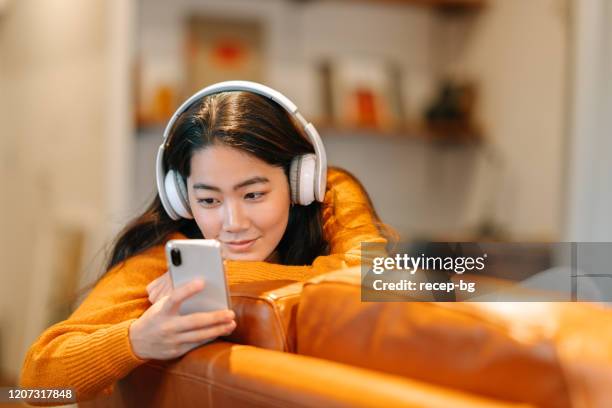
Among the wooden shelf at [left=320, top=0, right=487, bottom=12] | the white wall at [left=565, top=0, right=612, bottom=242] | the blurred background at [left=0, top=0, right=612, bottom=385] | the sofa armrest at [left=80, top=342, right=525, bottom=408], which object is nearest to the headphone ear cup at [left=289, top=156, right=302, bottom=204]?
the sofa armrest at [left=80, top=342, right=525, bottom=408]

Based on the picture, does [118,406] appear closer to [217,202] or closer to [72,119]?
[217,202]

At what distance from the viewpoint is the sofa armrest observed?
0.69 metres

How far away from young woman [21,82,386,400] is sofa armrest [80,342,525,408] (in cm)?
3

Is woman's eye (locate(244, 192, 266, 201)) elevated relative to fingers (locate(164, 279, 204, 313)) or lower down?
elevated

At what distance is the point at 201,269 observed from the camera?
3.02ft

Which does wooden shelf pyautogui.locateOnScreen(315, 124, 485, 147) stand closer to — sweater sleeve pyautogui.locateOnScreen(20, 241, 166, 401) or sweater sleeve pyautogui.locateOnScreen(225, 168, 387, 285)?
sweater sleeve pyautogui.locateOnScreen(225, 168, 387, 285)

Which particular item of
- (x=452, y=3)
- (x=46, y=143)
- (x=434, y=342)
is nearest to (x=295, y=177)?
(x=434, y=342)

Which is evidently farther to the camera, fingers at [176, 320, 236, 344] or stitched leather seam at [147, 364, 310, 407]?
fingers at [176, 320, 236, 344]

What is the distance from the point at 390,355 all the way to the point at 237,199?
0.44 metres

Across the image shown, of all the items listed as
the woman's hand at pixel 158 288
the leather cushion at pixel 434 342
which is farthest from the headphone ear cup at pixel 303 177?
the leather cushion at pixel 434 342

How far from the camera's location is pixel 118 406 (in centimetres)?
110

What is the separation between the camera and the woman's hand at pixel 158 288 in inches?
42.3

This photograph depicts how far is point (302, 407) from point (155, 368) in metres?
0.31

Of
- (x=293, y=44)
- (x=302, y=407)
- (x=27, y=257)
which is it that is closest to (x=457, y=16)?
(x=293, y=44)
